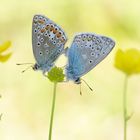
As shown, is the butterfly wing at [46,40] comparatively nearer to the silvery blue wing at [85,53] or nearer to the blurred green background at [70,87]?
the silvery blue wing at [85,53]

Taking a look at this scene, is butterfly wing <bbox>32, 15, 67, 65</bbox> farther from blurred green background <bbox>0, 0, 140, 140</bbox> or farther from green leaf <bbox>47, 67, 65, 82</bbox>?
blurred green background <bbox>0, 0, 140, 140</bbox>

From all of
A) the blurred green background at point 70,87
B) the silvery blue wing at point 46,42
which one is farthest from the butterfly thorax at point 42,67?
the blurred green background at point 70,87

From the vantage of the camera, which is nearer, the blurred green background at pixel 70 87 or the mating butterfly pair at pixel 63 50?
the mating butterfly pair at pixel 63 50

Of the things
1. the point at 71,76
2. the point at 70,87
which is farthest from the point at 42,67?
the point at 70,87

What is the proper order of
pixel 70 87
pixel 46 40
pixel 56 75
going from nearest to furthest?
pixel 56 75, pixel 46 40, pixel 70 87

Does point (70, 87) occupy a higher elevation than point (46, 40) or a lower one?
lower

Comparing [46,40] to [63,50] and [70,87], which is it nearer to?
[63,50]
